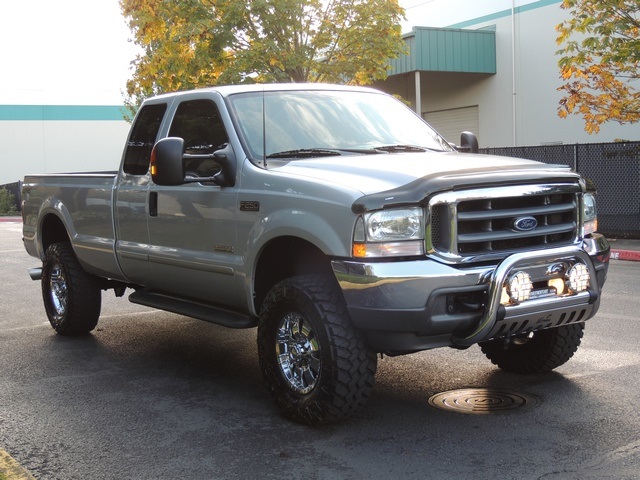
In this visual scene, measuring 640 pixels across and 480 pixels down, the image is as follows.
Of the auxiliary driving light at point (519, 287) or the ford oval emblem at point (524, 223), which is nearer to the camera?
the auxiliary driving light at point (519, 287)

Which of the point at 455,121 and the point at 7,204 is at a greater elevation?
the point at 455,121

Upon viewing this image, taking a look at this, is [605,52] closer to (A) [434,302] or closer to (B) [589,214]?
(B) [589,214]

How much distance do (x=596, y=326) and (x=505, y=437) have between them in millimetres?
3413

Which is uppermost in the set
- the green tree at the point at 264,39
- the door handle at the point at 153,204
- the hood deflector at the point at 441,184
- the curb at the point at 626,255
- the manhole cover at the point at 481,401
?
the green tree at the point at 264,39

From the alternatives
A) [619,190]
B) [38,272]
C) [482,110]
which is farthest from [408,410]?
[482,110]

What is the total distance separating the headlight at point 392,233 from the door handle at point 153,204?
2.39 m

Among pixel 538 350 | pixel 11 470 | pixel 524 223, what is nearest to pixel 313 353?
pixel 524 223

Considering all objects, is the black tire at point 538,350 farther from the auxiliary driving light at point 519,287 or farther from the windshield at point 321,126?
the windshield at point 321,126

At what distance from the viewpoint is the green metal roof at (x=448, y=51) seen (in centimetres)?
2492

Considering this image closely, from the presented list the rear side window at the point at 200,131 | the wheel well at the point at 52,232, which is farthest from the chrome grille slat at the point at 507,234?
the wheel well at the point at 52,232

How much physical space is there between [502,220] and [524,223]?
14 cm

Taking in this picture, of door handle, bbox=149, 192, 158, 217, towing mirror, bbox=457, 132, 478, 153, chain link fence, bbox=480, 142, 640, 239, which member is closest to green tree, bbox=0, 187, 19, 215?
chain link fence, bbox=480, 142, 640, 239

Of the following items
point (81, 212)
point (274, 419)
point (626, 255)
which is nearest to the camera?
point (274, 419)

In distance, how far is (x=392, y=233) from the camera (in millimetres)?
4738
